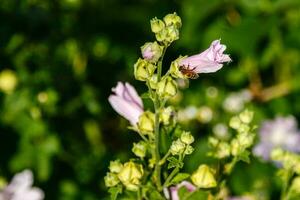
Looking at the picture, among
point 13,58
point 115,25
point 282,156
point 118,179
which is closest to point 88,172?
point 13,58

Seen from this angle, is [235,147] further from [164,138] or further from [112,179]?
[112,179]

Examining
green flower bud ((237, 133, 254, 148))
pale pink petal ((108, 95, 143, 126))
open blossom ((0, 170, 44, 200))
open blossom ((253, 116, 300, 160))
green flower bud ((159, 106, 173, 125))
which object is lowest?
green flower bud ((237, 133, 254, 148))

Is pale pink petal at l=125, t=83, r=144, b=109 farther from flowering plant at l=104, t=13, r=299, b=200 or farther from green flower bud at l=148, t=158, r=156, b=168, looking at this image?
green flower bud at l=148, t=158, r=156, b=168

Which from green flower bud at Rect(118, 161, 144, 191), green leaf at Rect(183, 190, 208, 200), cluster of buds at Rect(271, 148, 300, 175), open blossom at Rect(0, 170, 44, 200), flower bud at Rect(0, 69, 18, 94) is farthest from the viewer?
flower bud at Rect(0, 69, 18, 94)

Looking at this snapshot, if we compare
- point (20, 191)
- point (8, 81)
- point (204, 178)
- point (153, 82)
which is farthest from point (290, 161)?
point (8, 81)

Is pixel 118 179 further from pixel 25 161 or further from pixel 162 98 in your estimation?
pixel 25 161

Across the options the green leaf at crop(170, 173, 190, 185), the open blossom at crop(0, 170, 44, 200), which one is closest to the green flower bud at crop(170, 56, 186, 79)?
the green leaf at crop(170, 173, 190, 185)

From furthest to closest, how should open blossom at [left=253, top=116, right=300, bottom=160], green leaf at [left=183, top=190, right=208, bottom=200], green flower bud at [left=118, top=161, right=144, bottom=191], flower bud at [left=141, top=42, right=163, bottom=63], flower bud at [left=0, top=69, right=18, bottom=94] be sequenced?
1. open blossom at [left=253, top=116, right=300, bottom=160]
2. flower bud at [left=0, top=69, right=18, bottom=94]
3. green leaf at [left=183, top=190, right=208, bottom=200]
4. green flower bud at [left=118, top=161, right=144, bottom=191]
5. flower bud at [left=141, top=42, right=163, bottom=63]
